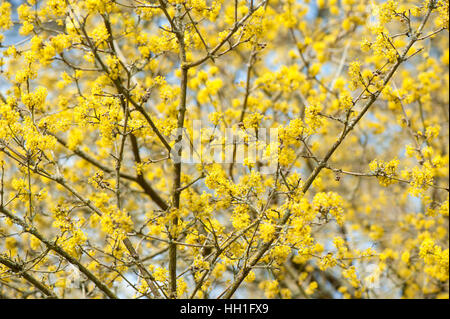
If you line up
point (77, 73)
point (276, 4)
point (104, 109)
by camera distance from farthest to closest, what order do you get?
point (276, 4)
point (77, 73)
point (104, 109)

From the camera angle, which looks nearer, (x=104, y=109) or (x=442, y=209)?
(x=104, y=109)

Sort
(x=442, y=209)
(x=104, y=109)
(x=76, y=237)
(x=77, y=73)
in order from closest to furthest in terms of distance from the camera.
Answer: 1. (x=76, y=237)
2. (x=104, y=109)
3. (x=77, y=73)
4. (x=442, y=209)

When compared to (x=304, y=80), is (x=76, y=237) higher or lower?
lower

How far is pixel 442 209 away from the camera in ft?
14.6

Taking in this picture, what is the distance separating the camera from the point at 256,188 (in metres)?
3.38

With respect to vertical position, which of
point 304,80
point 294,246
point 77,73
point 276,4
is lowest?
point 294,246

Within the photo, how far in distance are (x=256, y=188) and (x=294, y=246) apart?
0.49 m

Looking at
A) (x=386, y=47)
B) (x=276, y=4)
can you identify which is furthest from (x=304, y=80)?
(x=386, y=47)

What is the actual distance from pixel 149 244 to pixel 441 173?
4.20m

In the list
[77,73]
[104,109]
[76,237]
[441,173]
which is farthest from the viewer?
[441,173]

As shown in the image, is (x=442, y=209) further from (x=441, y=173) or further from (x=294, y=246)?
(x=441, y=173)

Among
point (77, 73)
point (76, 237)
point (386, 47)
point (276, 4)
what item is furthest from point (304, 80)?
point (76, 237)
